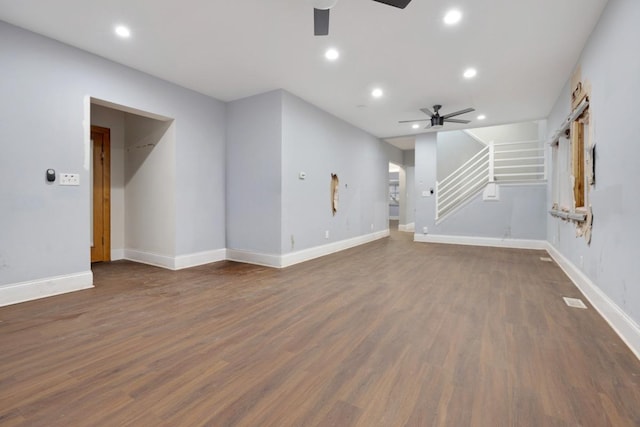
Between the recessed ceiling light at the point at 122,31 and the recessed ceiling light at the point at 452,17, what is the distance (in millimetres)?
3187

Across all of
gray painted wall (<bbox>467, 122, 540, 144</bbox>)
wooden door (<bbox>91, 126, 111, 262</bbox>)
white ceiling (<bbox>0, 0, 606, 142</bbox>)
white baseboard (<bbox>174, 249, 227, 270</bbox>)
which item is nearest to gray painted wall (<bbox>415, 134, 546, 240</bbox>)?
gray painted wall (<bbox>467, 122, 540, 144</bbox>)

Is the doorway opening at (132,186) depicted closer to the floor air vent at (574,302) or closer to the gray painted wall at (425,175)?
the floor air vent at (574,302)

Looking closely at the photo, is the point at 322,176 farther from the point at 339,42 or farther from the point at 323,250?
the point at 339,42

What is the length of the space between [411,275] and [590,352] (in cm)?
→ 221

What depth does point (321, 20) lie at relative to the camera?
8.05 ft

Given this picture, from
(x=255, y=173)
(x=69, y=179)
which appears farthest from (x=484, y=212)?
(x=69, y=179)

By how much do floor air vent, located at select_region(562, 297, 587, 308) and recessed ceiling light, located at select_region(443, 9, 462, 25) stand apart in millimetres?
3038

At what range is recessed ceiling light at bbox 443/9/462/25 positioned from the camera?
2.73m

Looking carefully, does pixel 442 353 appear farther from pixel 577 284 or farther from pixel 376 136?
pixel 376 136

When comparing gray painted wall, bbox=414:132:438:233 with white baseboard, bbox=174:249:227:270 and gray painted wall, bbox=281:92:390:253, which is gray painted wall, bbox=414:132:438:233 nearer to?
gray painted wall, bbox=281:92:390:253

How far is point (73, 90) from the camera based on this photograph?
3365mm

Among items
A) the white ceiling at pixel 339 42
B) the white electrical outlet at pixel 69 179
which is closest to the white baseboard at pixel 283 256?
the white electrical outlet at pixel 69 179

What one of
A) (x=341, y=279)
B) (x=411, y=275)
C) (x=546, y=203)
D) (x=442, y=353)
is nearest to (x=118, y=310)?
(x=341, y=279)

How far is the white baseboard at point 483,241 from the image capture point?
6.52 m
